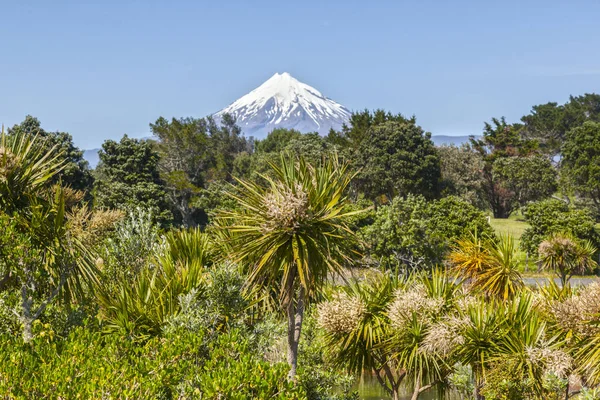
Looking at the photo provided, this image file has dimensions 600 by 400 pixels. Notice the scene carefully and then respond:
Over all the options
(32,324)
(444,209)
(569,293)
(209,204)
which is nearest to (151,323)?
(32,324)

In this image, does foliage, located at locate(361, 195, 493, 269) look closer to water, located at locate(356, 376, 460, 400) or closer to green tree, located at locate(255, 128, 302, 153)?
water, located at locate(356, 376, 460, 400)

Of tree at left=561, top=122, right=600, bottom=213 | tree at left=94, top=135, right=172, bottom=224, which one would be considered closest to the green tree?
tree at left=94, top=135, right=172, bottom=224

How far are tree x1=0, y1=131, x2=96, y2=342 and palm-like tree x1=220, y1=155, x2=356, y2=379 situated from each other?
2.82m

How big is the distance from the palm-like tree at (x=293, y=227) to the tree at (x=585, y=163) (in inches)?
1911

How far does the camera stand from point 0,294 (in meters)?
10.7

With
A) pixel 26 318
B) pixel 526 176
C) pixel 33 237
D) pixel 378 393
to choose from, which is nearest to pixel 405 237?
pixel 378 393

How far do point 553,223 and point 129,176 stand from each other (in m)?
33.8

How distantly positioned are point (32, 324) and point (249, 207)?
13.2 feet

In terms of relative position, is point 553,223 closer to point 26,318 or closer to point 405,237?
point 405,237

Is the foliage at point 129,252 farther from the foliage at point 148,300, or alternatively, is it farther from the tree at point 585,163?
the tree at point 585,163

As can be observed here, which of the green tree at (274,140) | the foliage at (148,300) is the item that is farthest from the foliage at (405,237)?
the green tree at (274,140)

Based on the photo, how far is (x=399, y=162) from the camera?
5562 centimetres

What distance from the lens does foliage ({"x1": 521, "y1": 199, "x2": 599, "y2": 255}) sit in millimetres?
39250

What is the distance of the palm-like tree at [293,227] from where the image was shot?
10.7m
